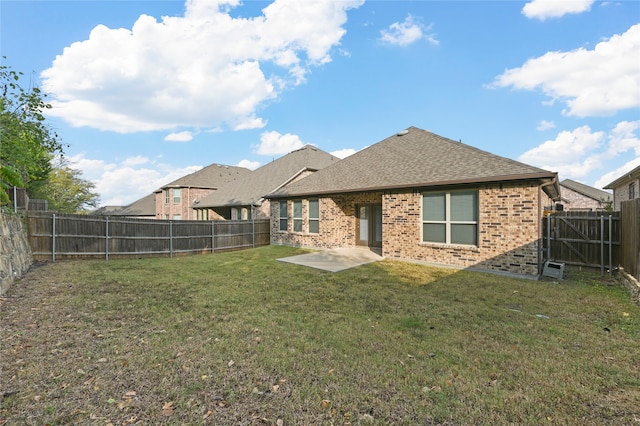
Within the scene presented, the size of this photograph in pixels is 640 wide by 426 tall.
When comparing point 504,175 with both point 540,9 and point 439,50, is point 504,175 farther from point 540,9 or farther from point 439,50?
point 439,50

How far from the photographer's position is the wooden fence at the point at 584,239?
8516 mm

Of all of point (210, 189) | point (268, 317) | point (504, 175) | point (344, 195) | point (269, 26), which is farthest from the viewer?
point (210, 189)

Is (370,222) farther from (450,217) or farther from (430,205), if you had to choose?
(450,217)

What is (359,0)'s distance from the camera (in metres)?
10.2

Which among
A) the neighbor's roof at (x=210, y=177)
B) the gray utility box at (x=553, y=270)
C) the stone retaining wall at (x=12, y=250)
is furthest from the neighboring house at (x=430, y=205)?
the neighbor's roof at (x=210, y=177)

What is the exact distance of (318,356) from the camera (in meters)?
3.52

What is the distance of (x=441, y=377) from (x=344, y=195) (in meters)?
10.7

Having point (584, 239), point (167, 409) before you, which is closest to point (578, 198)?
point (584, 239)

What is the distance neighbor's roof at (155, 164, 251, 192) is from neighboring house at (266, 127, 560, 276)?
19793 mm

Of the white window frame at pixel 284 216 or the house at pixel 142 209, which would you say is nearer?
the white window frame at pixel 284 216

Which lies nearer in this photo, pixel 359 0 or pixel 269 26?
pixel 359 0

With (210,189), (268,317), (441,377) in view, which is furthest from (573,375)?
(210,189)

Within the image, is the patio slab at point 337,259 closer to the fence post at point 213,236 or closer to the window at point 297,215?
the window at point 297,215

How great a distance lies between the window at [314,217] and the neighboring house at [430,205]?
5 centimetres
